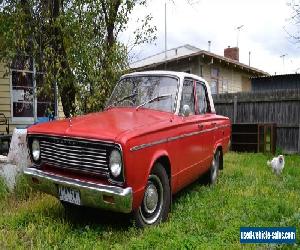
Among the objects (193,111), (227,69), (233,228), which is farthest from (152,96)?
(227,69)

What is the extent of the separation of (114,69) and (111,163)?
192 inches

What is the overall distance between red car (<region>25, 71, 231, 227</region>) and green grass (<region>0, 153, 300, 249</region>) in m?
0.31

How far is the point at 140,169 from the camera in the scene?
4113 mm

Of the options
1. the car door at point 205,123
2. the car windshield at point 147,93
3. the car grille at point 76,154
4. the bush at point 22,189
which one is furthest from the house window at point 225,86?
the car grille at point 76,154

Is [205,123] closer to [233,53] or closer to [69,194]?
[69,194]

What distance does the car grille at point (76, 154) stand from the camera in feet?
13.3

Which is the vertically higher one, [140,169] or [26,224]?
[140,169]

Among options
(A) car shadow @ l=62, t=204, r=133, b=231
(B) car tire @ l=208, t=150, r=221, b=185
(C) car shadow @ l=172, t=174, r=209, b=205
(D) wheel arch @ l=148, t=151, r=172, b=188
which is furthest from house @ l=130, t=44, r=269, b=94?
(D) wheel arch @ l=148, t=151, r=172, b=188

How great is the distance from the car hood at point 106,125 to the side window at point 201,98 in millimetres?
1383

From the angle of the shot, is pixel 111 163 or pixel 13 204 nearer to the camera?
pixel 111 163

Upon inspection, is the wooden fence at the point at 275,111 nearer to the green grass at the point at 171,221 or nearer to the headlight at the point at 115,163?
the green grass at the point at 171,221

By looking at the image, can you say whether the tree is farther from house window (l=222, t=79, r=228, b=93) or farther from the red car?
house window (l=222, t=79, r=228, b=93)

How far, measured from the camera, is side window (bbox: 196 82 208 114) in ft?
21.4

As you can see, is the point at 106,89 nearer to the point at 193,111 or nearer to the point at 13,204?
the point at 193,111
